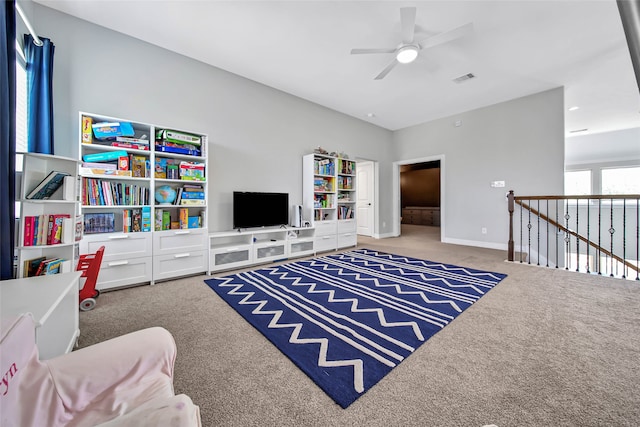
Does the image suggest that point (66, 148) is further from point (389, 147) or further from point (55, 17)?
point (389, 147)

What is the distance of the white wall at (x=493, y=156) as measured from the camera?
4.13 metres

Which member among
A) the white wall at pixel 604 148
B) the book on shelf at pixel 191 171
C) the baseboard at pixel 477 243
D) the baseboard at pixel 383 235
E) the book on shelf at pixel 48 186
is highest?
the white wall at pixel 604 148

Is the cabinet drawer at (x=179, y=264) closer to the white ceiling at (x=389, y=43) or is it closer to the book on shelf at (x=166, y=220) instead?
the book on shelf at (x=166, y=220)

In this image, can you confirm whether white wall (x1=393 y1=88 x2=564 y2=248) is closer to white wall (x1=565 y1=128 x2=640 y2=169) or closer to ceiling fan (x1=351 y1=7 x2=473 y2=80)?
ceiling fan (x1=351 y1=7 x2=473 y2=80)

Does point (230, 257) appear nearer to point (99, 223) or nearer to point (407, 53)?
point (99, 223)

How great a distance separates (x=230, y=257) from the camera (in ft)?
11.0

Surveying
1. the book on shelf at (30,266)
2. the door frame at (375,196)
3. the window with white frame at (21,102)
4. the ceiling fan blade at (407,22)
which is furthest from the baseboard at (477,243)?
the window with white frame at (21,102)

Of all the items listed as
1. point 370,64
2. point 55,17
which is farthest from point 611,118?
point 55,17

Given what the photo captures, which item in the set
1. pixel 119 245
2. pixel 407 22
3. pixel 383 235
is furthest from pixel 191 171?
pixel 383 235

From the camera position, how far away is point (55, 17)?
8.22 ft

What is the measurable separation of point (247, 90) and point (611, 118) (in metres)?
7.70

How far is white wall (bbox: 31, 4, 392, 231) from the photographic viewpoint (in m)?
2.55

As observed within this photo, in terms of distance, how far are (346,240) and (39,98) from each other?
13.9 ft

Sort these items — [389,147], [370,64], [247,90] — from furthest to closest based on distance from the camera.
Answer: [389,147], [247,90], [370,64]
